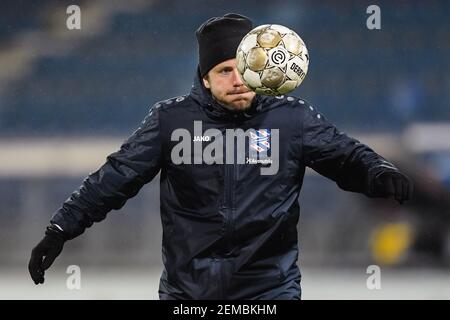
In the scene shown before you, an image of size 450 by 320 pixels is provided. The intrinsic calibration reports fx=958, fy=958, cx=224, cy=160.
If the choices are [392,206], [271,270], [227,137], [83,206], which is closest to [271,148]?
[227,137]

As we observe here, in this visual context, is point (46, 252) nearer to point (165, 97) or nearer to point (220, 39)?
point (220, 39)

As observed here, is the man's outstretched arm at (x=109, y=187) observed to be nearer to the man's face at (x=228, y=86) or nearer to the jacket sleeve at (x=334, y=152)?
the man's face at (x=228, y=86)

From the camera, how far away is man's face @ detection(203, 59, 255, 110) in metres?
3.37

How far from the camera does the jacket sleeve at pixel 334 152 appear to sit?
11.1 ft

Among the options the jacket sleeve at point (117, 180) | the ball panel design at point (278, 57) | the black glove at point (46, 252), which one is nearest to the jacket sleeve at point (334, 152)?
the ball panel design at point (278, 57)

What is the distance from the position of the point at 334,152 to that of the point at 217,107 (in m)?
0.45

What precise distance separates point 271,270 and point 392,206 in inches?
158

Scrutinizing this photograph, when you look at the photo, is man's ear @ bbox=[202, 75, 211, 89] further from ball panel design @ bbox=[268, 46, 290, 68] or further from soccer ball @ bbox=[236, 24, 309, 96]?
ball panel design @ bbox=[268, 46, 290, 68]

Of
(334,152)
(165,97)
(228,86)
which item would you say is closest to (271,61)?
(228,86)

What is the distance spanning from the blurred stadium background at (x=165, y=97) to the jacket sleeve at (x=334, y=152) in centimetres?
356

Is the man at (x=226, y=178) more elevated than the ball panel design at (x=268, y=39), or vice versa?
the ball panel design at (x=268, y=39)

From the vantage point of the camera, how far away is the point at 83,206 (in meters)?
3.47

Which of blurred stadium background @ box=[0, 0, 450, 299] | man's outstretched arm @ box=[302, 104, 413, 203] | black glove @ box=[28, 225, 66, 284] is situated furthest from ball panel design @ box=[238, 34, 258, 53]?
blurred stadium background @ box=[0, 0, 450, 299]
